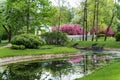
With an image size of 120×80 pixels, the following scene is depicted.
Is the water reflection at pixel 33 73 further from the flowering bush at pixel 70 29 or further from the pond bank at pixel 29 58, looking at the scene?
the flowering bush at pixel 70 29

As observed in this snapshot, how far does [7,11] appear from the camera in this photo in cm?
6334

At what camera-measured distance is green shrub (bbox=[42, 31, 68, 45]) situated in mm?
62250

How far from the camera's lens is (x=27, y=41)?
47500 millimetres

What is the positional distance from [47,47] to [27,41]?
19.7 ft

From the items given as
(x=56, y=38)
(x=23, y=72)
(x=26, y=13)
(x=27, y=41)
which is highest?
(x=26, y=13)

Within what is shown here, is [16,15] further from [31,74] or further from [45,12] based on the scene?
[31,74]

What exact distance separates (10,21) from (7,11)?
2.08m

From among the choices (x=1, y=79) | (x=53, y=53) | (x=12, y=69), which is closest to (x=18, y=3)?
(x=53, y=53)

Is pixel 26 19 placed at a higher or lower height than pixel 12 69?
higher

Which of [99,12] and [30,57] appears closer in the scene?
[30,57]

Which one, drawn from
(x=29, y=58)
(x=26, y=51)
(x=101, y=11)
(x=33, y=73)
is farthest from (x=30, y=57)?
(x=101, y=11)

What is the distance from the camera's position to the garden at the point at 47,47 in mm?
30856

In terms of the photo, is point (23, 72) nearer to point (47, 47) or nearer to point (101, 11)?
point (47, 47)

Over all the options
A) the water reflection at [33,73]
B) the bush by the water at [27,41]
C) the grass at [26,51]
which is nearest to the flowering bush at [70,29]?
the grass at [26,51]
